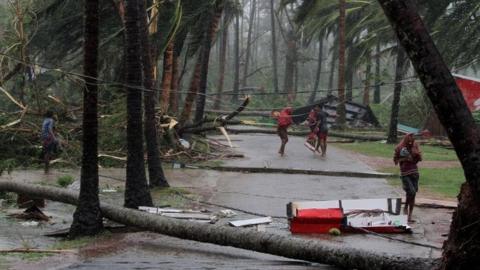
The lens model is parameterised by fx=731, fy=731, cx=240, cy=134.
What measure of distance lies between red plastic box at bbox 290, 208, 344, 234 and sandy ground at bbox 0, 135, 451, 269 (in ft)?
1.07

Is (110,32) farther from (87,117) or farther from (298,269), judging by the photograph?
(298,269)

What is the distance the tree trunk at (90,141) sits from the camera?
37.0 ft

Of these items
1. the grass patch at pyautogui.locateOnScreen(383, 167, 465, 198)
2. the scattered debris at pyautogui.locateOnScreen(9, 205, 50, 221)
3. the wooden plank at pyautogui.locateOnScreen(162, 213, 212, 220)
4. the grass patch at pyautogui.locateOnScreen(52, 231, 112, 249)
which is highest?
the grass patch at pyautogui.locateOnScreen(383, 167, 465, 198)

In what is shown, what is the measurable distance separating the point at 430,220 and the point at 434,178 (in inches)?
238

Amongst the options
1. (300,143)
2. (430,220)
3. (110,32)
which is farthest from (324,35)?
(430,220)

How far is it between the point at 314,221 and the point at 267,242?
2.12 metres

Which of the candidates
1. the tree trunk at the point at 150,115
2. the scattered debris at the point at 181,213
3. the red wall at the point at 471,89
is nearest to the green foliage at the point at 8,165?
the tree trunk at the point at 150,115

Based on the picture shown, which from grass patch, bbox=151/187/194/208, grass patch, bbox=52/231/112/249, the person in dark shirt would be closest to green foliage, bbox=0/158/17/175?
grass patch, bbox=151/187/194/208

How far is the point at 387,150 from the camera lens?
2641 centimetres

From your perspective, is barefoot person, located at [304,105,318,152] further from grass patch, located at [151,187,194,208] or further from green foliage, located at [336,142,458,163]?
grass patch, located at [151,187,194,208]

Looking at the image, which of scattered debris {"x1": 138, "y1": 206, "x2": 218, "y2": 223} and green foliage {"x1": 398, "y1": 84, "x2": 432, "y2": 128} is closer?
scattered debris {"x1": 138, "y1": 206, "x2": 218, "y2": 223}

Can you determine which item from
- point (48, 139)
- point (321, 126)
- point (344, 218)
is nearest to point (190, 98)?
point (321, 126)

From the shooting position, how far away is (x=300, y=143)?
28625mm

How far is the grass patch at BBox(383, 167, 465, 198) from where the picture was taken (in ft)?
54.2
